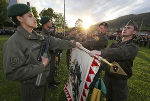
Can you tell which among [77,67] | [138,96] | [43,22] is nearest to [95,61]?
[77,67]

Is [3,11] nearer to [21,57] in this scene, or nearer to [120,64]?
[21,57]

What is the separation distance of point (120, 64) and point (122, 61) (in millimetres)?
88

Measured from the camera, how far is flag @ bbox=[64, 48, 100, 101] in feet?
6.76

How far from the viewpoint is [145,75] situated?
659 centimetres

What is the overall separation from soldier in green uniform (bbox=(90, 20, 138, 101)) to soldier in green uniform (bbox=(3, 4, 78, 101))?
1301 millimetres

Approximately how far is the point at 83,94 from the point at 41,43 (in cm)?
141

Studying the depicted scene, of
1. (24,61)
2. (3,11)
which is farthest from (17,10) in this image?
(3,11)

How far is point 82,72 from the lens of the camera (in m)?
2.43

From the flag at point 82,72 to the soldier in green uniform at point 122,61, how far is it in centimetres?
32

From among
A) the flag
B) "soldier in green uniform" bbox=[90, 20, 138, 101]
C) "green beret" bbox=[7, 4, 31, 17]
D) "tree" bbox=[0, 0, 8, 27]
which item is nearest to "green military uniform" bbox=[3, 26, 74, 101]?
"green beret" bbox=[7, 4, 31, 17]

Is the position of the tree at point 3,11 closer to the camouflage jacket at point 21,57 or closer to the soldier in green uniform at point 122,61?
the camouflage jacket at point 21,57

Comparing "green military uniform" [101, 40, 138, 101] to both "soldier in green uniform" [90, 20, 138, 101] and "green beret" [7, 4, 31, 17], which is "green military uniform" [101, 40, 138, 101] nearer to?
"soldier in green uniform" [90, 20, 138, 101]

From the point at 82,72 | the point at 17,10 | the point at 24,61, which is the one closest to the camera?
the point at 24,61

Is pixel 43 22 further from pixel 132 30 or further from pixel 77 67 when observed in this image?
pixel 132 30
